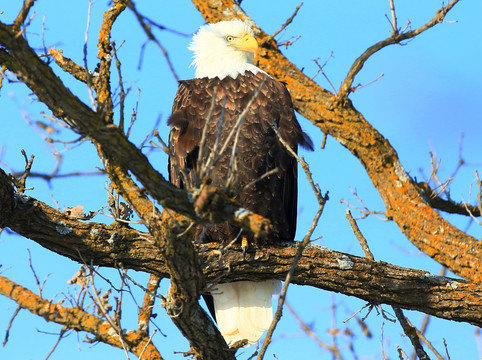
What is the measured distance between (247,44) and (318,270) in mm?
2037

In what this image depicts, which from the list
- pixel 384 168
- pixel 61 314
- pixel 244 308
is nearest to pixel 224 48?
pixel 384 168

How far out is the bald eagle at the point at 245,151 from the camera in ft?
13.4

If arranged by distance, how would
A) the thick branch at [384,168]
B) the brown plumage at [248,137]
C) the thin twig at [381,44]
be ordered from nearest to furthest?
the brown plumage at [248,137] < the thick branch at [384,168] < the thin twig at [381,44]

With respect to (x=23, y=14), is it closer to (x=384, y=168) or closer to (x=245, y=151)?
(x=245, y=151)

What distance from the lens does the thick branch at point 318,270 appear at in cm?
355

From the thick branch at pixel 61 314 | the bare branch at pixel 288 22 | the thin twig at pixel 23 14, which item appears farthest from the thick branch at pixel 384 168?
the thin twig at pixel 23 14

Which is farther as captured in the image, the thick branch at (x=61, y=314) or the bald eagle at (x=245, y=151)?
the bald eagle at (x=245, y=151)

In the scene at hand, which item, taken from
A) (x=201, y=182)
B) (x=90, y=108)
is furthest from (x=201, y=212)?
(x=90, y=108)

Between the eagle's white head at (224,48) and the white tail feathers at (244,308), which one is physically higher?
the eagle's white head at (224,48)

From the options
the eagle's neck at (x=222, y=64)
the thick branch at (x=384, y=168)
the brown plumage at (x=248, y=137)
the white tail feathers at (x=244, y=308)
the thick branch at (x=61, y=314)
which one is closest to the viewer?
the thick branch at (x=61, y=314)

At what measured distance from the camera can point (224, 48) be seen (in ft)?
16.3

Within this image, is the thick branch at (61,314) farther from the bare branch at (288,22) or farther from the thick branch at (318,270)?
the bare branch at (288,22)

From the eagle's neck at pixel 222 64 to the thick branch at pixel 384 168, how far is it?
0.49m

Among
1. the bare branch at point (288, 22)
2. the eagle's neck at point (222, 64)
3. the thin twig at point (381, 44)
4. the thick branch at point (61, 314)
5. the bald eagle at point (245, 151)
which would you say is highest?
the bare branch at point (288, 22)
